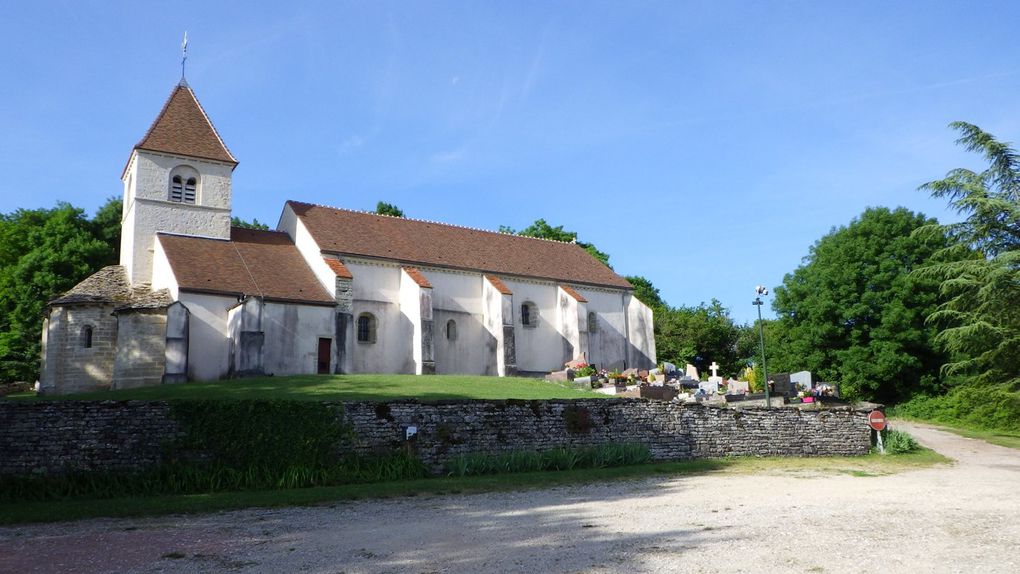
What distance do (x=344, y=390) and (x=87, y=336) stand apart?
37.7 ft

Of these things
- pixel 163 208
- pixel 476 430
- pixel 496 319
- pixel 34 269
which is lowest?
pixel 476 430

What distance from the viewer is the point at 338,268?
33781 mm

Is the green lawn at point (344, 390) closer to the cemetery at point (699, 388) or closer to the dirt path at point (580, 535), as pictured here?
the cemetery at point (699, 388)

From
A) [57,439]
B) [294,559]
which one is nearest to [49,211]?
[57,439]

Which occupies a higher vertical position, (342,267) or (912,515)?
(342,267)

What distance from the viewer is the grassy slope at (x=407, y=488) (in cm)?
1275

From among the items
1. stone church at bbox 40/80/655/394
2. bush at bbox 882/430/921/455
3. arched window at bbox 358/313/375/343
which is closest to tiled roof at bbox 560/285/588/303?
stone church at bbox 40/80/655/394

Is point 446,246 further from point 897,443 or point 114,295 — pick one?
point 897,443

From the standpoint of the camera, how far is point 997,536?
10.1m

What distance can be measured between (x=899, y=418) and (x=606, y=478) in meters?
25.4

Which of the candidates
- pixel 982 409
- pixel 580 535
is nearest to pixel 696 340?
pixel 982 409

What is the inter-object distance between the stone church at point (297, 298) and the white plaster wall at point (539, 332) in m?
0.07

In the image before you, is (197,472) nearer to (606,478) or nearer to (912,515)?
(606,478)

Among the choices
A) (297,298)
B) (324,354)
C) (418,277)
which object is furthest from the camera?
(418,277)
